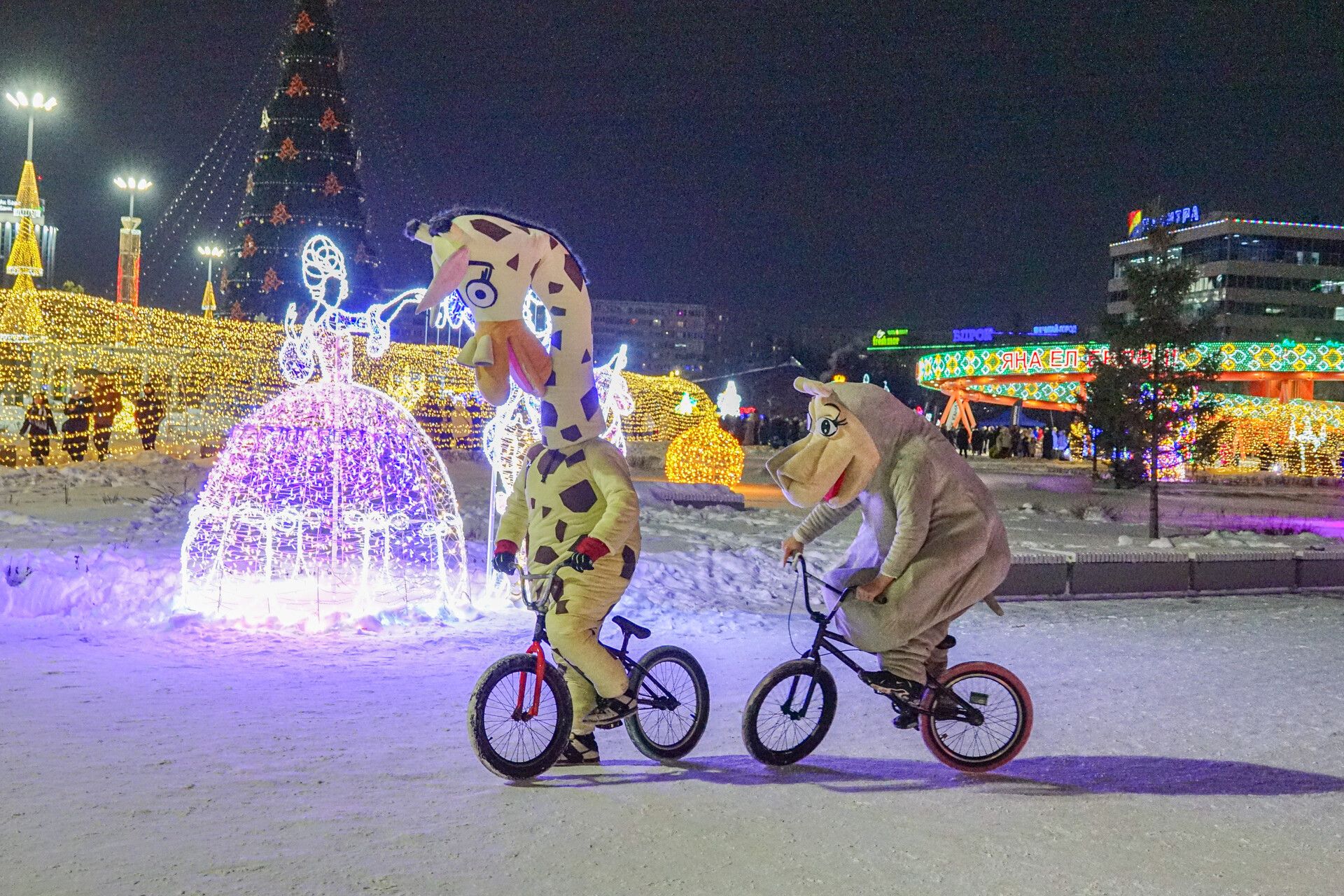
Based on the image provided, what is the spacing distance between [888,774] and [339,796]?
2259 millimetres

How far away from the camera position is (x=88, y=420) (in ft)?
70.4

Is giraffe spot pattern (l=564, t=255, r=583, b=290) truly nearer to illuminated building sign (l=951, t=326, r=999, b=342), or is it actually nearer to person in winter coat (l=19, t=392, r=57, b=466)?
person in winter coat (l=19, t=392, r=57, b=466)

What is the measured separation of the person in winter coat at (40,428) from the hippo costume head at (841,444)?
731 inches

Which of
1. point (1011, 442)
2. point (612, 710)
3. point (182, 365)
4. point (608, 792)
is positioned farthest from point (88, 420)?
point (1011, 442)

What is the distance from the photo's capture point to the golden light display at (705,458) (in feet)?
68.3

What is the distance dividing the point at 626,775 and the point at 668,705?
1.16 ft

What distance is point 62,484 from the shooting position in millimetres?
16594

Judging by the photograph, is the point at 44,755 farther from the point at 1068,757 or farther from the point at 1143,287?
the point at 1143,287

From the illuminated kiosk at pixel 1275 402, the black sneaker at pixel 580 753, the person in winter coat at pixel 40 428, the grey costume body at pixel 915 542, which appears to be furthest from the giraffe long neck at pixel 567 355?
the illuminated kiosk at pixel 1275 402

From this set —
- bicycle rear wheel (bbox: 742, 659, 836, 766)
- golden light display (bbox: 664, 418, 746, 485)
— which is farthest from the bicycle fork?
golden light display (bbox: 664, 418, 746, 485)

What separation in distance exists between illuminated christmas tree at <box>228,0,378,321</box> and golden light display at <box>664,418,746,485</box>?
34.4ft

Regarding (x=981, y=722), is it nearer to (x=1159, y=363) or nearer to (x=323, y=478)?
(x=323, y=478)

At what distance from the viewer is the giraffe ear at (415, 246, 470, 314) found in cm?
529

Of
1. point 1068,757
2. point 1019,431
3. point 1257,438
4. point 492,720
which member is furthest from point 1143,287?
point 1019,431
